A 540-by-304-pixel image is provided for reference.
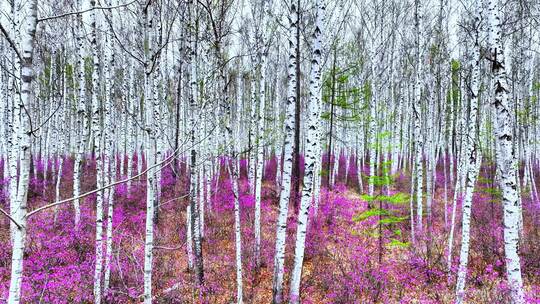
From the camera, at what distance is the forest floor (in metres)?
6.42

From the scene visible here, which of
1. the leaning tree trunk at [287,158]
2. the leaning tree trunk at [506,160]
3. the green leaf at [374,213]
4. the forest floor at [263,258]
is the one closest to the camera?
the leaning tree trunk at [506,160]

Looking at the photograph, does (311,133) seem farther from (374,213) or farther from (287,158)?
(374,213)

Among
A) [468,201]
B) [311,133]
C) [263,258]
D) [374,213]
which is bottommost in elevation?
[263,258]

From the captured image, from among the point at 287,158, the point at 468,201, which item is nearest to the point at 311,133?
the point at 287,158

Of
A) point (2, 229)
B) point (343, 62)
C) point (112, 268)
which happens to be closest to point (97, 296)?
point (112, 268)

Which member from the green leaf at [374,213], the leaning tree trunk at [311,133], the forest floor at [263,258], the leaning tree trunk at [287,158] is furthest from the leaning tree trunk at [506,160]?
the green leaf at [374,213]

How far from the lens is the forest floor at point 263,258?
6.42 m

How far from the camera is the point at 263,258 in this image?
820 cm

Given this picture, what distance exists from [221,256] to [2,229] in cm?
633

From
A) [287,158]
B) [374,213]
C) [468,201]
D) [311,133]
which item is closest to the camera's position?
[311,133]

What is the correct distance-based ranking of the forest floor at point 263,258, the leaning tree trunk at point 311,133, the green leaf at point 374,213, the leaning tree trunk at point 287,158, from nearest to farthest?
the leaning tree trunk at point 311,133
the leaning tree trunk at point 287,158
the forest floor at point 263,258
the green leaf at point 374,213

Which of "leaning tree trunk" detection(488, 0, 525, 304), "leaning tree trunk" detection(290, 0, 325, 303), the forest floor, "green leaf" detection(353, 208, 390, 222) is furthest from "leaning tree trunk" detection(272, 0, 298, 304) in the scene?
"green leaf" detection(353, 208, 390, 222)

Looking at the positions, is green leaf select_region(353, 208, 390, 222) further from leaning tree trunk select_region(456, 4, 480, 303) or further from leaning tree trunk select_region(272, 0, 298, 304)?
leaning tree trunk select_region(272, 0, 298, 304)

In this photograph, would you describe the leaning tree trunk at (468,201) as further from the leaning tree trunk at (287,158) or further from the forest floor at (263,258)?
the leaning tree trunk at (287,158)
